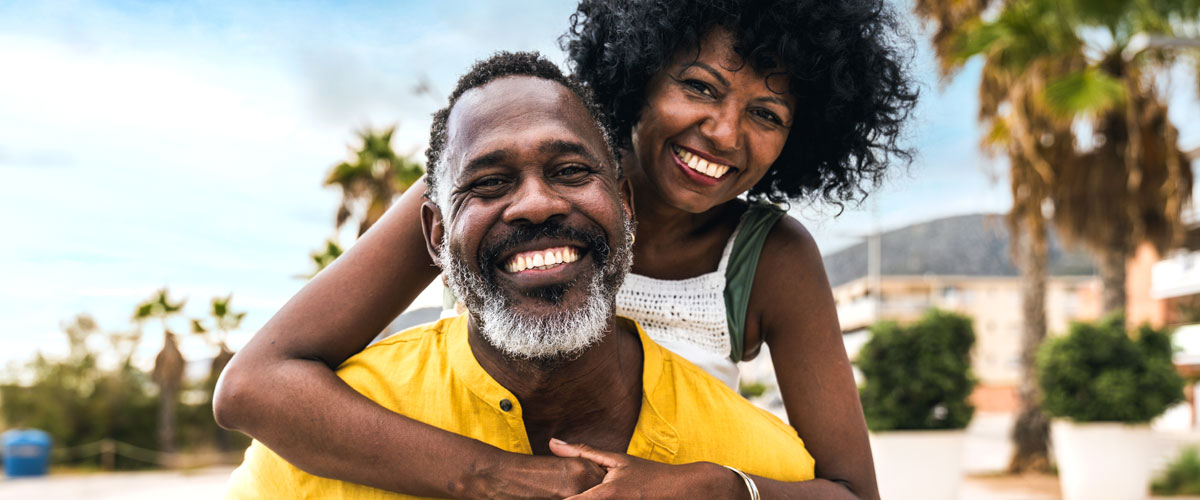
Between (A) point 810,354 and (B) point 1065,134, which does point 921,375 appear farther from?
(A) point 810,354

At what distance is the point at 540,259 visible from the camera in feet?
6.78

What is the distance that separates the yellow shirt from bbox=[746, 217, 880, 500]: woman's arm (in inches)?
10.9

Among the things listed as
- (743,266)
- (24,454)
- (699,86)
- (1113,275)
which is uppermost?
(1113,275)

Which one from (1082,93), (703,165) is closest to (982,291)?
(1082,93)

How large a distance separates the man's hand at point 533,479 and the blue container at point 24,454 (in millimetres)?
25541

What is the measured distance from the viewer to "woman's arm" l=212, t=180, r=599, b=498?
6.72 feet

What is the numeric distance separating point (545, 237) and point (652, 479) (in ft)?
1.84

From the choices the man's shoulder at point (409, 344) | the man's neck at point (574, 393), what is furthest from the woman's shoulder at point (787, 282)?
the man's shoulder at point (409, 344)

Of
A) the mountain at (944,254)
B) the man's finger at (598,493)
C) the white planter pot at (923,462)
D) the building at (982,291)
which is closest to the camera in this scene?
the man's finger at (598,493)

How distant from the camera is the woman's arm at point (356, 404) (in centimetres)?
205

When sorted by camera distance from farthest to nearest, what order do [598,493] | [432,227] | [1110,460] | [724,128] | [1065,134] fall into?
[1065,134] < [1110,460] < [724,128] < [432,227] < [598,493]

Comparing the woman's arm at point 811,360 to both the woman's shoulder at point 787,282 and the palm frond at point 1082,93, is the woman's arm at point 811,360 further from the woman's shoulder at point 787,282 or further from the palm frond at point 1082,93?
the palm frond at point 1082,93

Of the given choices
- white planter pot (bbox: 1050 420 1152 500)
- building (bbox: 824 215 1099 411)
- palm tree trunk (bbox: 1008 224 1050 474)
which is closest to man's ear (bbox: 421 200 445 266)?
white planter pot (bbox: 1050 420 1152 500)

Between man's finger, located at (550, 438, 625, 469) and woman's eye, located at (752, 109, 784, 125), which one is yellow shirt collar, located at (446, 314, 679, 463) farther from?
woman's eye, located at (752, 109, 784, 125)
